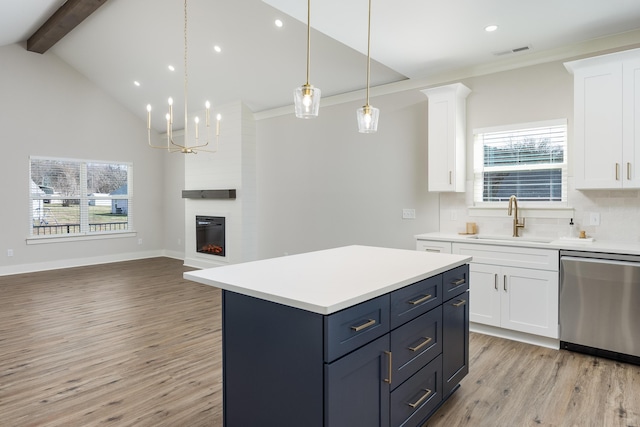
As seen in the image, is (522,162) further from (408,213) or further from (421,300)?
(421,300)

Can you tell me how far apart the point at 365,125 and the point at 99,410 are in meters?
2.44

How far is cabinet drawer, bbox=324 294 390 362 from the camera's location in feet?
4.80

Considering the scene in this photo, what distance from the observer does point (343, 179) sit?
215 inches

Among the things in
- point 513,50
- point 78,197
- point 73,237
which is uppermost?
point 513,50

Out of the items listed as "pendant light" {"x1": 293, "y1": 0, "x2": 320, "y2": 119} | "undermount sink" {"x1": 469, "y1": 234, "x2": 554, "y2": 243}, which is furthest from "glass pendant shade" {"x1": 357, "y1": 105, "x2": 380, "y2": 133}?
"undermount sink" {"x1": 469, "y1": 234, "x2": 554, "y2": 243}

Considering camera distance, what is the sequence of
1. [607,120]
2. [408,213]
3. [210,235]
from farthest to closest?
[210,235] < [408,213] < [607,120]

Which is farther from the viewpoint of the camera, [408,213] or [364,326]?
[408,213]

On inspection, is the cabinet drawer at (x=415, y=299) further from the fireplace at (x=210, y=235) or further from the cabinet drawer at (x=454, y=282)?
the fireplace at (x=210, y=235)

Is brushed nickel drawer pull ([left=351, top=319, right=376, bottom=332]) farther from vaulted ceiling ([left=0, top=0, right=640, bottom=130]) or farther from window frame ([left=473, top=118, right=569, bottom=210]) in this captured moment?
window frame ([left=473, top=118, right=569, bottom=210])

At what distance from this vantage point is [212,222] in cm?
709

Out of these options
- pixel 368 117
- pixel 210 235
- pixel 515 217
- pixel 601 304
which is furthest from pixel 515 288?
pixel 210 235

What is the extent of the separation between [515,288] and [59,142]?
785 cm

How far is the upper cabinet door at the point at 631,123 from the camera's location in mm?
3113

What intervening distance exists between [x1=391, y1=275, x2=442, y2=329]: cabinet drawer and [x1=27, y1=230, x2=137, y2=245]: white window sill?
7.43 m
